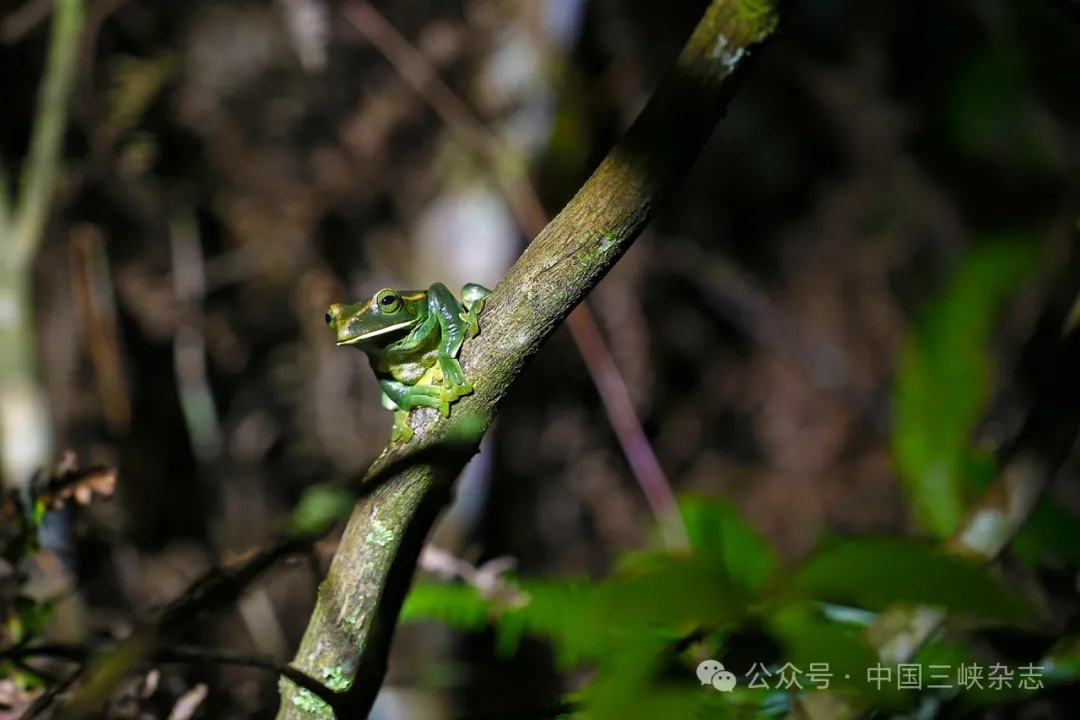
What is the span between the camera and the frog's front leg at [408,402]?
118cm

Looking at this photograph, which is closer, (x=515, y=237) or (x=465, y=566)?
(x=465, y=566)

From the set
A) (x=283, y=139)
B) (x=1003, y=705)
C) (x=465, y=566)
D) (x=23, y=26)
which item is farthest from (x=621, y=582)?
(x=283, y=139)

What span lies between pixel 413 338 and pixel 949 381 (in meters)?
2.65

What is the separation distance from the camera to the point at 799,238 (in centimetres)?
506

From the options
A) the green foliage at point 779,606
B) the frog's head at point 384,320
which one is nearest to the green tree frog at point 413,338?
the frog's head at point 384,320

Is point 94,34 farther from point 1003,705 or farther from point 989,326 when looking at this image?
point 989,326

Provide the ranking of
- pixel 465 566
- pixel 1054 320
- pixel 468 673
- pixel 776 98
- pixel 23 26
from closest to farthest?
1. pixel 465 566
2. pixel 1054 320
3. pixel 23 26
4. pixel 468 673
5. pixel 776 98

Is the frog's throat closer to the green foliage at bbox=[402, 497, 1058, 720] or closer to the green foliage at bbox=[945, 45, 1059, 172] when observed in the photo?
the green foliage at bbox=[402, 497, 1058, 720]

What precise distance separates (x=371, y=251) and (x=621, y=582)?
3276mm

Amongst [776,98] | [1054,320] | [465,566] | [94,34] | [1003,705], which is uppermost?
[94,34]

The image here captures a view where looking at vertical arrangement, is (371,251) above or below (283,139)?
below

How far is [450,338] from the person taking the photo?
1282 mm

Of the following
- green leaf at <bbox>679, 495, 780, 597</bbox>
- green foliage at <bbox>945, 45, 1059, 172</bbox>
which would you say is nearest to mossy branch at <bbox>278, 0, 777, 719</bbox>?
green leaf at <bbox>679, 495, 780, 597</bbox>

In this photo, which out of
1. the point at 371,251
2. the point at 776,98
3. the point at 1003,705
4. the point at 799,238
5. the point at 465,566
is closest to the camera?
the point at 1003,705
